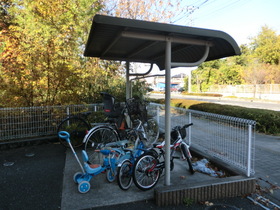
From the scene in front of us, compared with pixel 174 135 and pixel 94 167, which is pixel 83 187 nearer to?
pixel 94 167

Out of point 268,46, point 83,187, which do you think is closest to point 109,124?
point 83,187

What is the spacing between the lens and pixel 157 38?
275 cm

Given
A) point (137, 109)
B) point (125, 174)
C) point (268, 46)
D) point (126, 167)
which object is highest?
point (268, 46)

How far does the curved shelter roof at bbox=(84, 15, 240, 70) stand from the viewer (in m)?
2.33

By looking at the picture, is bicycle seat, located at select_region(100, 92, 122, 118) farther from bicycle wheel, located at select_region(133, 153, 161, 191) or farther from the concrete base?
the concrete base

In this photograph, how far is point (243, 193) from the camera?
2.87 m

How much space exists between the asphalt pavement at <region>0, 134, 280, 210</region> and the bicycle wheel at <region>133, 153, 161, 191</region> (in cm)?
14

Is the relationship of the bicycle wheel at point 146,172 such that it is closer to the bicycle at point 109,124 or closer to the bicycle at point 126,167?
the bicycle at point 126,167

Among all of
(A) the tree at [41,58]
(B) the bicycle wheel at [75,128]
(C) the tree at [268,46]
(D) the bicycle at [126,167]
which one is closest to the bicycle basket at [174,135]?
(D) the bicycle at [126,167]

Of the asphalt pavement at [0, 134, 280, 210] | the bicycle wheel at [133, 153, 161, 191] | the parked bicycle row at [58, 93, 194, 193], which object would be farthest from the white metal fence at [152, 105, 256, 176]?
the bicycle wheel at [133, 153, 161, 191]

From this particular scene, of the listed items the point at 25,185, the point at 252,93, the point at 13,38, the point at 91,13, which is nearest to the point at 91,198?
the point at 25,185

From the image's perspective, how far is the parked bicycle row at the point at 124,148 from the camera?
2.91 meters

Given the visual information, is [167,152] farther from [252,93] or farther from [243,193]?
[252,93]

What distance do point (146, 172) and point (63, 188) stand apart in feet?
4.24
